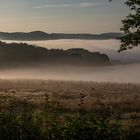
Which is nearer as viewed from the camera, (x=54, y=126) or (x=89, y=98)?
Answer: (x=54, y=126)

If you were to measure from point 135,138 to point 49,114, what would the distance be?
6182 mm

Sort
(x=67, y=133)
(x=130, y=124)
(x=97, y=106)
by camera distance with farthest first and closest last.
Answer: (x=97, y=106) → (x=130, y=124) → (x=67, y=133)

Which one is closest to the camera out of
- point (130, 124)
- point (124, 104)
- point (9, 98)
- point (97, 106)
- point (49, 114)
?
point (49, 114)

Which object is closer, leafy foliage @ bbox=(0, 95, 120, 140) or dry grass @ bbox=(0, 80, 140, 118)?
leafy foliage @ bbox=(0, 95, 120, 140)

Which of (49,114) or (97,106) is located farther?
(97,106)

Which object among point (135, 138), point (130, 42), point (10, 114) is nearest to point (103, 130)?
point (10, 114)

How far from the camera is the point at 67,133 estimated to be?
1711 centimetres

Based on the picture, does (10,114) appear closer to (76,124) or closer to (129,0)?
(76,124)

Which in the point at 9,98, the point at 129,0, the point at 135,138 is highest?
the point at 129,0

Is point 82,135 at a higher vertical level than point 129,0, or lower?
lower

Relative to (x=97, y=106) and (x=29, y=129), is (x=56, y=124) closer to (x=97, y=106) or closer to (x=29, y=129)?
(x=29, y=129)

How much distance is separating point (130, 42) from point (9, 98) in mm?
8335

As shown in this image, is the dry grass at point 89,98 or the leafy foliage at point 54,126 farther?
the dry grass at point 89,98

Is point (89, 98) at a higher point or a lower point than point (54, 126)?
higher
